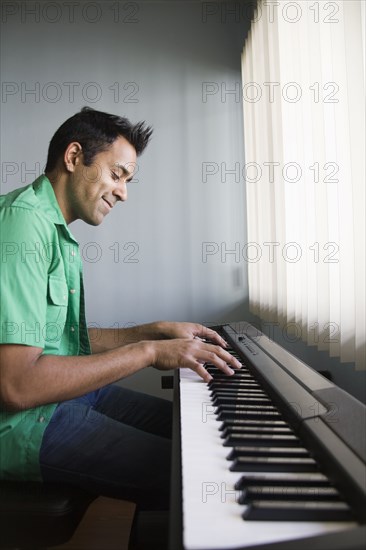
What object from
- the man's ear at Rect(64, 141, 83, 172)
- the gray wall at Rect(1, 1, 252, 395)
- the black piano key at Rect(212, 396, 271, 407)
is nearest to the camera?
the black piano key at Rect(212, 396, 271, 407)

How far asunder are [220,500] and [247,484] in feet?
0.14

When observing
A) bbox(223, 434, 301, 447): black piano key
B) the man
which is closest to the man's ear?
the man

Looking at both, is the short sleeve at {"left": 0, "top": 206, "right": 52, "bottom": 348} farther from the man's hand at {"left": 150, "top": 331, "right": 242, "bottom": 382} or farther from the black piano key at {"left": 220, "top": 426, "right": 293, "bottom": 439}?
the black piano key at {"left": 220, "top": 426, "right": 293, "bottom": 439}

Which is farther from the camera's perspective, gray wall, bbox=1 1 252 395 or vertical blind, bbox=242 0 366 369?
gray wall, bbox=1 1 252 395

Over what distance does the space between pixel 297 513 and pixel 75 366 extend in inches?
23.4

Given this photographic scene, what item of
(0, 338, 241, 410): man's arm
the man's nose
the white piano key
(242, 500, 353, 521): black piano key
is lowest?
the white piano key

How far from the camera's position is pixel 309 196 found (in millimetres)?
1618

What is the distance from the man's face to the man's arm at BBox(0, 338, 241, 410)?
0.51 m

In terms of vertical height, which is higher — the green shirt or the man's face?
the man's face

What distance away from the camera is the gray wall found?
2.91 metres

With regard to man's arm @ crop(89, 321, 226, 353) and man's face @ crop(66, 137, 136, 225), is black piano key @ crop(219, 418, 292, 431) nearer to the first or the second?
man's arm @ crop(89, 321, 226, 353)

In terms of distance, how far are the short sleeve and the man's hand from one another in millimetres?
272

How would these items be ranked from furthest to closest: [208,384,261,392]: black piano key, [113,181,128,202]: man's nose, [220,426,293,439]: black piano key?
[113,181,128,202]: man's nose, [208,384,261,392]: black piano key, [220,426,293,439]: black piano key

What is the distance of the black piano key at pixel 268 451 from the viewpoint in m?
0.63
